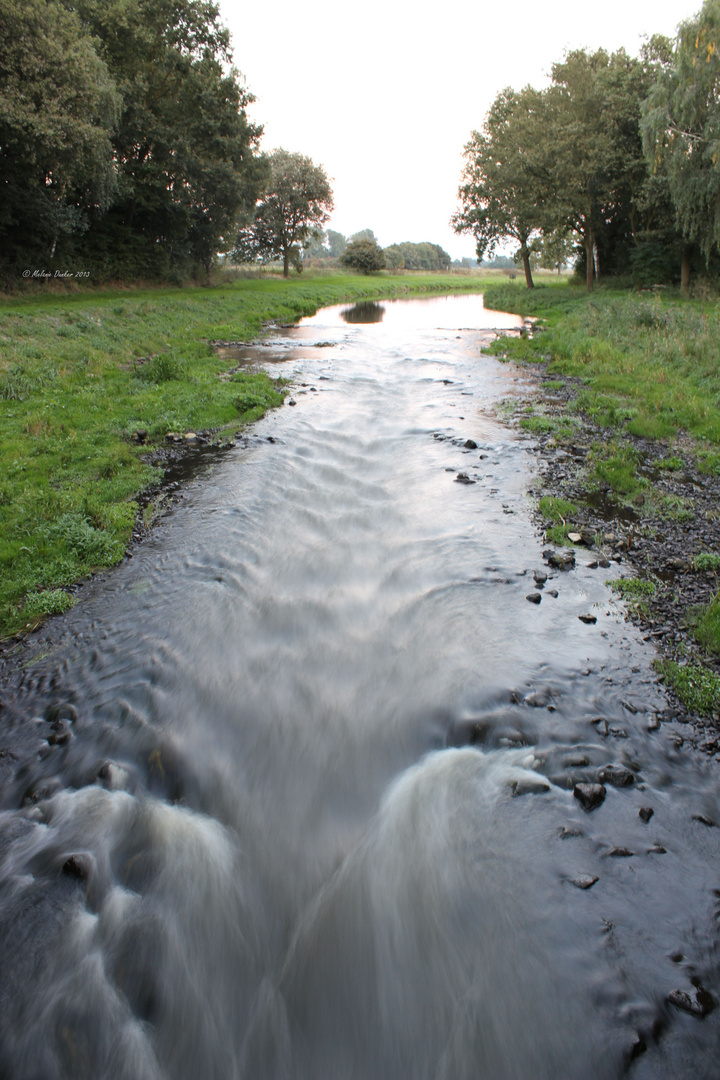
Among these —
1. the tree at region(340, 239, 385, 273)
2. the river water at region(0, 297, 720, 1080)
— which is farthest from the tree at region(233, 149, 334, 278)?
the river water at region(0, 297, 720, 1080)

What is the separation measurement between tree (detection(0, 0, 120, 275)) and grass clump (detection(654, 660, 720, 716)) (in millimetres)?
26135

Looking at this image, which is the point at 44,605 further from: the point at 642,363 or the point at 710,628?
the point at 642,363

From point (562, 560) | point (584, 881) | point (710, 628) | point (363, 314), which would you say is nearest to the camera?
point (584, 881)

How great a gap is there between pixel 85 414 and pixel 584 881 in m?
12.1

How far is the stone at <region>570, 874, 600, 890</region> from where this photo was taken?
3686 millimetres

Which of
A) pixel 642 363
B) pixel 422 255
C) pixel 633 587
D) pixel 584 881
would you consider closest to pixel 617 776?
pixel 584 881

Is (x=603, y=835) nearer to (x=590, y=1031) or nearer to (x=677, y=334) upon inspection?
(x=590, y=1031)

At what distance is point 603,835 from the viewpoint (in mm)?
3957

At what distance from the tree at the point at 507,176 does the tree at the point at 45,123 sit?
77.7 feet

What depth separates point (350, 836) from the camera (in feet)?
14.0

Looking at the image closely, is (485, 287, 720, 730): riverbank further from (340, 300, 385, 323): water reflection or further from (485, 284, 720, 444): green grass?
(340, 300, 385, 323): water reflection

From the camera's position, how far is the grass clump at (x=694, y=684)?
194 inches

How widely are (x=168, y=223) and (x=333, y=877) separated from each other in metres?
43.6

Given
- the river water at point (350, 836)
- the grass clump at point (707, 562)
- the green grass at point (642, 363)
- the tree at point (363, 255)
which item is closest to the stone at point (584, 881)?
the river water at point (350, 836)
